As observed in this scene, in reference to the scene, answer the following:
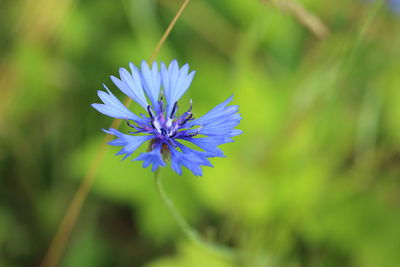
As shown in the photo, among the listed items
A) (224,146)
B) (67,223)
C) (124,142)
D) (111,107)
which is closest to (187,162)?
(124,142)

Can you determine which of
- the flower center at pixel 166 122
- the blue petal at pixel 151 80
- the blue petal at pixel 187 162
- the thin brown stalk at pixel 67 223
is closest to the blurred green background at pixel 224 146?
the thin brown stalk at pixel 67 223

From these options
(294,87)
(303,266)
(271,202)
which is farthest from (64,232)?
(294,87)

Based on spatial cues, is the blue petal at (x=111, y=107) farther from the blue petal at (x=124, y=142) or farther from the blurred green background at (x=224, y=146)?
the blurred green background at (x=224, y=146)

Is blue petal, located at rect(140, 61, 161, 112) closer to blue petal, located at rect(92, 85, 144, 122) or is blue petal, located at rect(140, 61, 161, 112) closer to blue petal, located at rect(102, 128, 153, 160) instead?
blue petal, located at rect(92, 85, 144, 122)

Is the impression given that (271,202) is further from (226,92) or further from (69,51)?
(69,51)

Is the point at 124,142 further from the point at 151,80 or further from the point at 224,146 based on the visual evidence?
the point at 224,146
